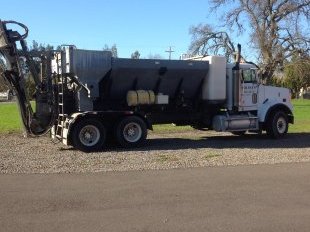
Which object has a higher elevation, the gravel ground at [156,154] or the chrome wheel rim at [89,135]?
the chrome wheel rim at [89,135]

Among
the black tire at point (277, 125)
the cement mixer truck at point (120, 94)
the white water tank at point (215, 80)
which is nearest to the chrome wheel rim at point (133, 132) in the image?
the cement mixer truck at point (120, 94)

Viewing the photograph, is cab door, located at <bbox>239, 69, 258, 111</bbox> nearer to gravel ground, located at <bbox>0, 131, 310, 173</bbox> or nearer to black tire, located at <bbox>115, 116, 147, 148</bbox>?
gravel ground, located at <bbox>0, 131, 310, 173</bbox>

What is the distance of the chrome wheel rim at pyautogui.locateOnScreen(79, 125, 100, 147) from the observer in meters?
16.3

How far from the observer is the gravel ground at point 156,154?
1294cm

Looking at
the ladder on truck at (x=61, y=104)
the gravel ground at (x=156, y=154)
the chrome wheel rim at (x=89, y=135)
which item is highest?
the ladder on truck at (x=61, y=104)

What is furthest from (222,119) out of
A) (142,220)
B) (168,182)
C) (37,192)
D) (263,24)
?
(263,24)

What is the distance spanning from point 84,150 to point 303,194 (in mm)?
8295

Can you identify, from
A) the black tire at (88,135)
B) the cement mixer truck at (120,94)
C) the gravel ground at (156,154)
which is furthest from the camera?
the cement mixer truck at (120,94)

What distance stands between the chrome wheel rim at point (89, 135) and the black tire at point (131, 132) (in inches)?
28.2

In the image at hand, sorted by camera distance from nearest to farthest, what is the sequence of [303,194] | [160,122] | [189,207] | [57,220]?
[57,220]
[189,207]
[303,194]
[160,122]

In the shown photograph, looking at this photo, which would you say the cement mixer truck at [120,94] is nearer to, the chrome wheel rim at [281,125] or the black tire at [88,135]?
the black tire at [88,135]

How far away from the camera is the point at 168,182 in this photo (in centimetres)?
1061

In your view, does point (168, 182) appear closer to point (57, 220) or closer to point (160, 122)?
point (57, 220)

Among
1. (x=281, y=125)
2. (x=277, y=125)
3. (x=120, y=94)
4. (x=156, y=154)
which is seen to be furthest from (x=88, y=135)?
(x=281, y=125)
